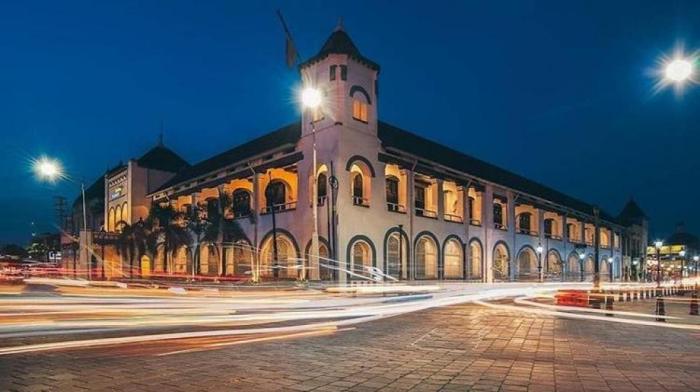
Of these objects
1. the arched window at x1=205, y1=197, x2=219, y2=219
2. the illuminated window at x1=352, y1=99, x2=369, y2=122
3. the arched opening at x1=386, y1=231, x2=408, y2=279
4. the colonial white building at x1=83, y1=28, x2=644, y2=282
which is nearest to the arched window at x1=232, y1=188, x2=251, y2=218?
the colonial white building at x1=83, y1=28, x2=644, y2=282

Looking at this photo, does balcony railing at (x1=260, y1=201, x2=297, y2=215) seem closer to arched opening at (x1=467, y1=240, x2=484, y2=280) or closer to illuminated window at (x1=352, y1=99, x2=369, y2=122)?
illuminated window at (x1=352, y1=99, x2=369, y2=122)

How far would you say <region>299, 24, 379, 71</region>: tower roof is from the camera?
32.4 m

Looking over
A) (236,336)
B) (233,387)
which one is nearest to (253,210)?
(236,336)

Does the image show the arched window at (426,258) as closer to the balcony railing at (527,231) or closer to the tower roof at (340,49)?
the tower roof at (340,49)

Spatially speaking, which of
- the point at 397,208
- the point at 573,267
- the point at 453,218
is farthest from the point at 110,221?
the point at 573,267

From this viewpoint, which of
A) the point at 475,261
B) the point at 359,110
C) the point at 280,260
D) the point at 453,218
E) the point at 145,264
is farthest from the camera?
the point at 145,264

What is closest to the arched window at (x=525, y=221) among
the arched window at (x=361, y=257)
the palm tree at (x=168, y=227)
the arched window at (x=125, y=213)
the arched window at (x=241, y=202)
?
the arched window at (x=361, y=257)

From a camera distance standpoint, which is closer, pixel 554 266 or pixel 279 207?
pixel 279 207

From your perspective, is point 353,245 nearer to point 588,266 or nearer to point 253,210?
point 253,210

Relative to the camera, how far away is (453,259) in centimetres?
3994

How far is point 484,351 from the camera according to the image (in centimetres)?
927

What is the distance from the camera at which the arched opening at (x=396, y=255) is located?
111ft

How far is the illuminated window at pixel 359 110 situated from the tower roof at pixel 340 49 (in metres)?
2.63

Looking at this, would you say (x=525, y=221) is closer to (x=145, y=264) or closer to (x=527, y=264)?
(x=527, y=264)
